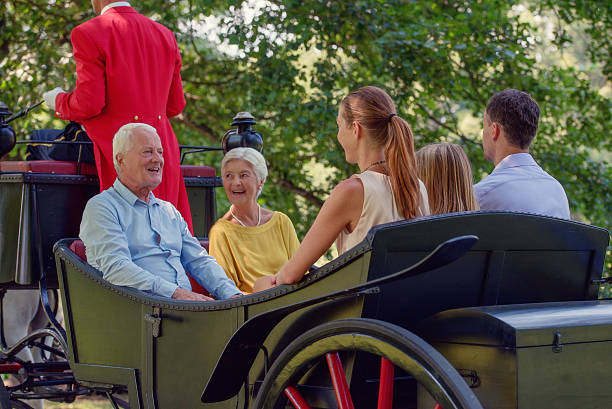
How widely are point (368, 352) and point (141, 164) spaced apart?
1.55m

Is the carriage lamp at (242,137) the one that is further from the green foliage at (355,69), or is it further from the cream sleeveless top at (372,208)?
the green foliage at (355,69)

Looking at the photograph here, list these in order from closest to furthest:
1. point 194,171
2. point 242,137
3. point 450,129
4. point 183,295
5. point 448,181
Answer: point 448,181, point 183,295, point 242,137, point 194,171, point 450,129

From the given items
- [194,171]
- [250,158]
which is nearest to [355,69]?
[194,171]

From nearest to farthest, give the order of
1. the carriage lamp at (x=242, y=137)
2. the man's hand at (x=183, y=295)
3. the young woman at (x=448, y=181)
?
1. the young woman at (x=448, y=181)
2. the man's hand at (x=183, y=295)
3. the carriage lamp at (x=242, y=137)

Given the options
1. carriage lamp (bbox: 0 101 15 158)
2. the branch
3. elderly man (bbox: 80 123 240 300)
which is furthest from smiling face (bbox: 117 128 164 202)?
the branch

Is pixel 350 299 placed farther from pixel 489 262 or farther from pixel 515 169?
pixel 515 169

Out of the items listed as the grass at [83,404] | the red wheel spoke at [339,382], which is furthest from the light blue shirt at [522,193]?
the grass at [83,404]

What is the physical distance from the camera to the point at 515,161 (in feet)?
10.0

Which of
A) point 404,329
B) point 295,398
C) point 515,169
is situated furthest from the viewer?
point 515,169

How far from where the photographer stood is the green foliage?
652 cm

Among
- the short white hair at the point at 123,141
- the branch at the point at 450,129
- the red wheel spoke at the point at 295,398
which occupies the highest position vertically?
the branch at the point at 450,129

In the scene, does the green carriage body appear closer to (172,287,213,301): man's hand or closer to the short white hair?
(172,287,213,301): man's hand

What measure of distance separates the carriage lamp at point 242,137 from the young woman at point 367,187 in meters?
1.58

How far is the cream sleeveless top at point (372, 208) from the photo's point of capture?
7.34 ft
